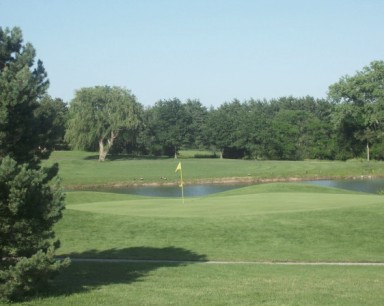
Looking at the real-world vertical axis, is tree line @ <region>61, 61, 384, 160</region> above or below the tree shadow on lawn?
above

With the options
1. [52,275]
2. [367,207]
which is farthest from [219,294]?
[367,207]

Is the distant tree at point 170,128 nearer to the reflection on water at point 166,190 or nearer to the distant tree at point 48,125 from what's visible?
the reflection on water at point 166,190

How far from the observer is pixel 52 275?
32.2ft

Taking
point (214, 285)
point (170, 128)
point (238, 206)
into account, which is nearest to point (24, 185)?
point (214, 285)

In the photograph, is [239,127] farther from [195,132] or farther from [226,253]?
[226,253]

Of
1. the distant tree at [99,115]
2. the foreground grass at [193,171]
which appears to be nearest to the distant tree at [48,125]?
the foreground grass at [193,171]

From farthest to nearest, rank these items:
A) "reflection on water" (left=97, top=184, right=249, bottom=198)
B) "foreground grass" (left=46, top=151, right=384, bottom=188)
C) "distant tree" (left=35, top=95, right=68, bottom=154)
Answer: "foreground grass" (left=46, top=151, right=384, bottom=188) → "reflection on water" (left=97, top=184, right=249, bottom=198) → "distant tree" (left=35, top=95, right=68, bottom=154)

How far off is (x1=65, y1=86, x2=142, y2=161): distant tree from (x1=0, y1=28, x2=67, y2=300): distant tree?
7249 cm

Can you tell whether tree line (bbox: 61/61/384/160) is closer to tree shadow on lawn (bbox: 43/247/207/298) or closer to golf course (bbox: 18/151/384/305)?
golf course (bbox: 18/151/384/305)

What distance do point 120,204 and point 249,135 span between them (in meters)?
75.7

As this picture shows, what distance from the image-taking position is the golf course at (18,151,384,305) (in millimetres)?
10422

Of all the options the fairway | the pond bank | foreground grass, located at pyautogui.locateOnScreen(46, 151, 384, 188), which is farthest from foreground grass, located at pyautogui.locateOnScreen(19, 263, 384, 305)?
foreground grass, located at pyautogui.locateOnScreen(46, 151, 384, 188)

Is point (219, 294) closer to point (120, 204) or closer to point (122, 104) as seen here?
point (120, 204)

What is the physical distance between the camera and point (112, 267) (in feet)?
48.3
